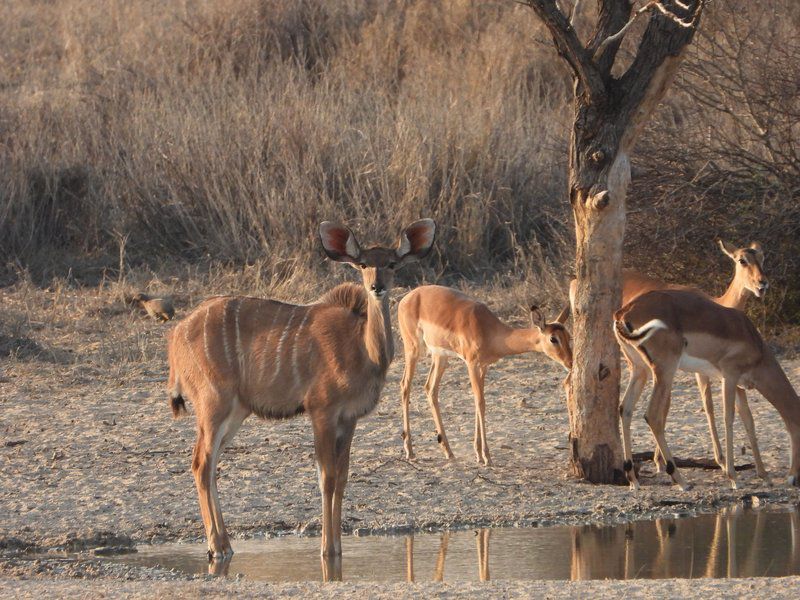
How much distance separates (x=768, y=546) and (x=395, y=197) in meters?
8.99

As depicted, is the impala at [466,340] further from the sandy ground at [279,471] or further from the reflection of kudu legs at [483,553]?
the reflection of kudu legs at [483,553]

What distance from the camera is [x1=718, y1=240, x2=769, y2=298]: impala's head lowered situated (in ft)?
33.9

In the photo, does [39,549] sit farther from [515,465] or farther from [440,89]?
[440,89]

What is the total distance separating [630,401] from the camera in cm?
908

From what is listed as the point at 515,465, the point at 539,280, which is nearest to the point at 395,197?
the point at 539,280

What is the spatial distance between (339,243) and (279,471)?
85.4 inches

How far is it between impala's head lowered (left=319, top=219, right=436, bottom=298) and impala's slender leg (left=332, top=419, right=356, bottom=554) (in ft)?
2.43

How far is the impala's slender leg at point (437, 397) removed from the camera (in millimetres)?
9555

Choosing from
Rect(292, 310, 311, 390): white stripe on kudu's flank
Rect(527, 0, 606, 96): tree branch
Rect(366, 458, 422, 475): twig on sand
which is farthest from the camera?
Rect(366, 458, 422, 475): twig on sand

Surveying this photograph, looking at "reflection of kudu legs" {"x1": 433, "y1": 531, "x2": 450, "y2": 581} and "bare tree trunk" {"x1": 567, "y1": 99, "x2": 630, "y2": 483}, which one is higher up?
"bare tree trunk" {"x1": 567, "y1": 99, "x2": 630, "y2": 483}

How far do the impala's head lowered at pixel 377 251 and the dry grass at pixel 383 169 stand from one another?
516 cm

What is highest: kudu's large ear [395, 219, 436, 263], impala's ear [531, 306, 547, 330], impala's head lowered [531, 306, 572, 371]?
kudu's large ear [395, 219, 436, 263]

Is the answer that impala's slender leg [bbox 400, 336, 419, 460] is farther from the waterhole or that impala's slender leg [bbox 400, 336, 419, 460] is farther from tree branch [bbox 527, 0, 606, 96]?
tree branch [bbox 527, 0, 606, 96]

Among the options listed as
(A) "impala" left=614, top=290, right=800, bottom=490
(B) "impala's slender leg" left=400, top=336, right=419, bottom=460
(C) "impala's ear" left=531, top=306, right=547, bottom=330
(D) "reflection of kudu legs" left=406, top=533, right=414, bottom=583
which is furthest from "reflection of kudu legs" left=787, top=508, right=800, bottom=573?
(B) "impala's slender leg" left=400, top=336, right=419, bottom=460
